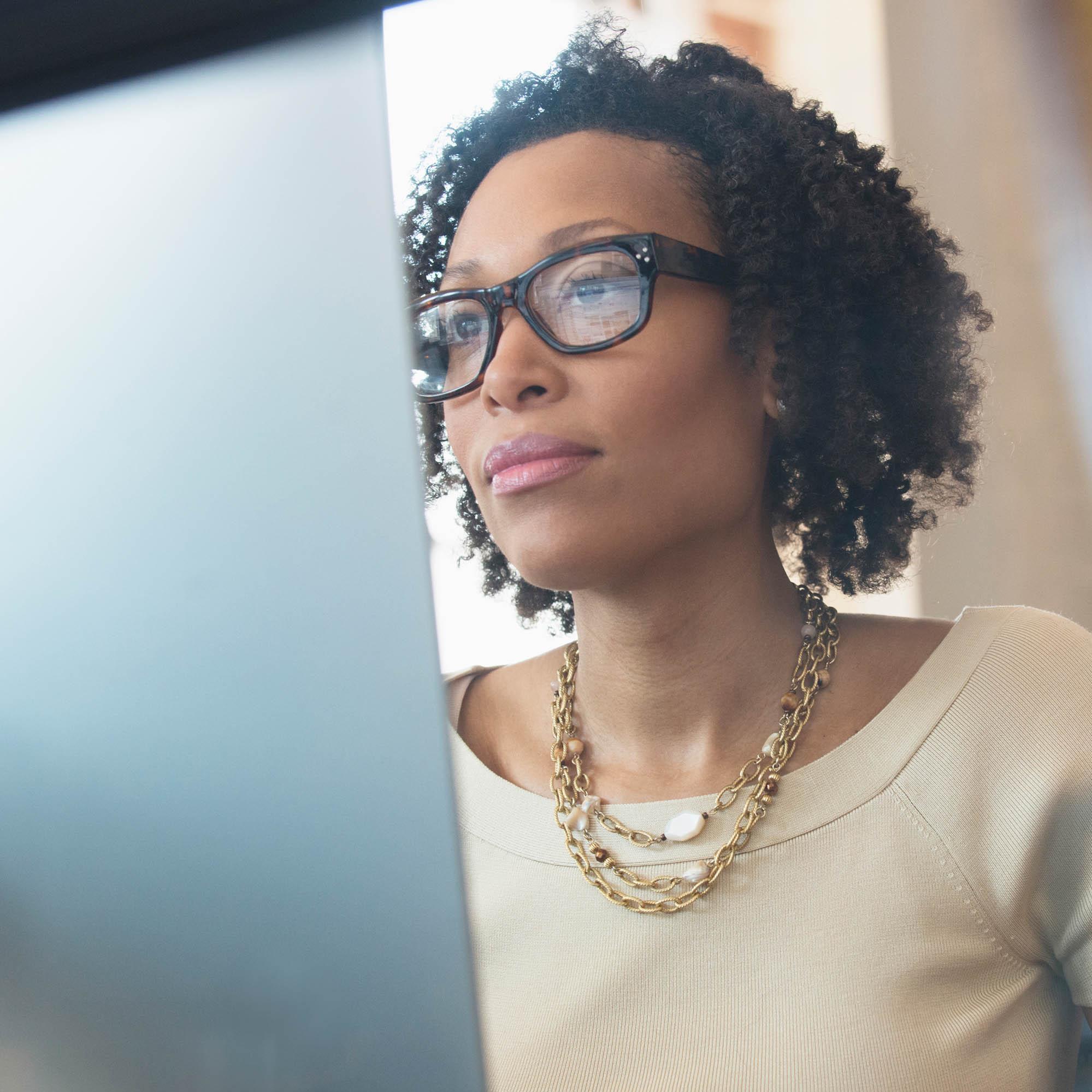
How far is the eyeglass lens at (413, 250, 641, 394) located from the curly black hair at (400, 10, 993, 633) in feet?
0.15

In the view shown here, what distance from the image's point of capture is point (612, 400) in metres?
0.49

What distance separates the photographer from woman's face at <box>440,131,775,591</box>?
19.1 inches

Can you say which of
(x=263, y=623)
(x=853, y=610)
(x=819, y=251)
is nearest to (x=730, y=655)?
(x=853, y=610)

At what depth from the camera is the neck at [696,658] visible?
1.83 ft

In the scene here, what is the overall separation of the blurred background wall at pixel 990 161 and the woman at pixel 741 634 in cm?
1


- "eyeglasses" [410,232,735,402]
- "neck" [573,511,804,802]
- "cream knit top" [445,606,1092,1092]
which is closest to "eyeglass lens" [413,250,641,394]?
"eyeglasses" [410,232,735,402]

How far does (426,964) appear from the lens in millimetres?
247

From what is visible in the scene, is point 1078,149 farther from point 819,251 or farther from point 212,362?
point 212,362

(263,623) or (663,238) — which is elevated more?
(663,238)

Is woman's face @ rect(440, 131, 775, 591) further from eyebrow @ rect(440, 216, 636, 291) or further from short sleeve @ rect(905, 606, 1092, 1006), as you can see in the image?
short sleeve @ rect(905, 606, 1092, 1006)

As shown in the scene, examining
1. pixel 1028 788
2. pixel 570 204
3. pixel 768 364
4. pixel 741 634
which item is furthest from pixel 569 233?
pixel 1028 788

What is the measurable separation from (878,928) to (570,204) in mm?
381

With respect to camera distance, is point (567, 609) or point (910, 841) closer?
point (910, 841)

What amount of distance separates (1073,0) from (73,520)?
0.46 metres
